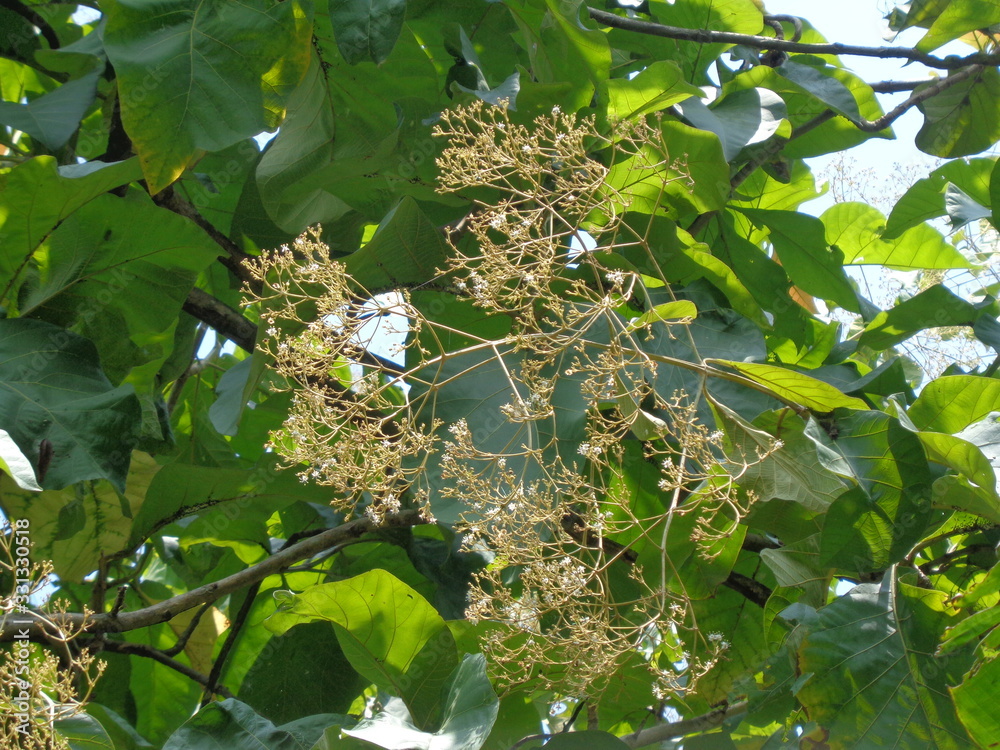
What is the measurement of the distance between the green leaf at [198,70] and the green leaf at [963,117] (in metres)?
1.00

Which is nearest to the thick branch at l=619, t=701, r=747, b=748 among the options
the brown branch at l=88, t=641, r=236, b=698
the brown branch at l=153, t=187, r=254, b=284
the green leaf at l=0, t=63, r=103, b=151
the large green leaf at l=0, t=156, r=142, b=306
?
the brown branch at l=88, t=641, r=236, b=698

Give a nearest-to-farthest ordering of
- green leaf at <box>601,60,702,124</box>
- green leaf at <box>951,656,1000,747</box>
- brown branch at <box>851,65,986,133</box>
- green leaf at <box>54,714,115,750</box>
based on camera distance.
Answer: green leaf at <box>951,656,1000,747</box>, green leaf at <box>54,714,115,750</box>, green leaf at <box>601,60,702,124</box>, brown branch at <box>851,65,986,133</box>

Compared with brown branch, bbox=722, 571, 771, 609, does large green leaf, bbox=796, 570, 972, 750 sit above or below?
A: above

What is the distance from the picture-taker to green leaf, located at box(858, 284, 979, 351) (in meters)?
1.26

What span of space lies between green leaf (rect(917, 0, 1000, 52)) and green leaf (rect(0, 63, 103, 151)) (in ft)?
4.01

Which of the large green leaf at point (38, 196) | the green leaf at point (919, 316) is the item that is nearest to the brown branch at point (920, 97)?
the green leaf at point (919, 316)

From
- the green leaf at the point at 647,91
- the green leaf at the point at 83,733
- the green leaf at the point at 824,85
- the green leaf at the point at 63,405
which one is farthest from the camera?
the green leaf at the point at 824,85

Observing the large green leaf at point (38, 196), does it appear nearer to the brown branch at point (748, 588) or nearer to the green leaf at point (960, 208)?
the brown branch at point (748, 588)

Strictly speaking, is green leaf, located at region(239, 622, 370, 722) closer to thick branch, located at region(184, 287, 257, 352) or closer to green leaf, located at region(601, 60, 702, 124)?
thick branch, located at region(184, 287, 257, 352)

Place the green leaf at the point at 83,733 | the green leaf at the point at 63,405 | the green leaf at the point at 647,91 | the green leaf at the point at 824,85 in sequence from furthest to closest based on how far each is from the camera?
the green leaf at the point at 824,85, the green leaf at the point at 647,91, the green leaf at the point at 63,405, the green leaf at the point at 83,733

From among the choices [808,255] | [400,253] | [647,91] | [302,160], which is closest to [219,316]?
[302,160]

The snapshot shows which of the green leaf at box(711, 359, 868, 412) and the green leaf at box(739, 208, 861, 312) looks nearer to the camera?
the green leaf at box(711, 359, 868, 412)

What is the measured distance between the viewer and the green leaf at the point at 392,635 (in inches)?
37.7

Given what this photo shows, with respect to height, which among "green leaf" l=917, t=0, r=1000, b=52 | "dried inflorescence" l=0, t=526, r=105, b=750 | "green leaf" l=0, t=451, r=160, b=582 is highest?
"green leaf" l=917, t=0, r=1000, b=52
